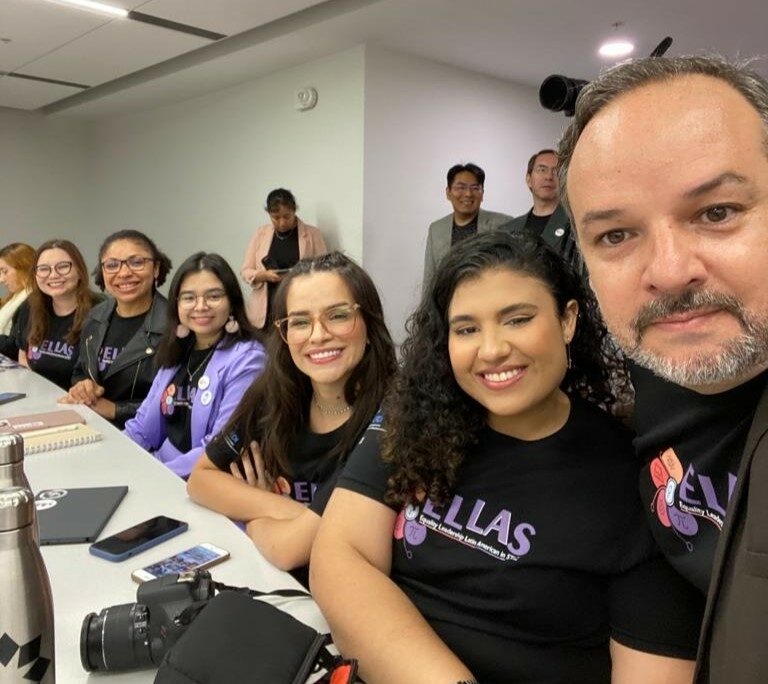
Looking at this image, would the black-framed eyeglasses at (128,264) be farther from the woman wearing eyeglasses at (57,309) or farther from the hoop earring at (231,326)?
the hoop earring at (231,326)

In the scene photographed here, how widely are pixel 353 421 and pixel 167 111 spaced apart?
18.9ft

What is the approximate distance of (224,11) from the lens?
12.2ft

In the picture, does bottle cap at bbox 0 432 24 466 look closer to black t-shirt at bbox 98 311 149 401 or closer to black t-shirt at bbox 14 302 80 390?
black t-shirt at bbox 98 311 149 401

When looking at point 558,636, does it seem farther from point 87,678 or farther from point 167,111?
point 167,111

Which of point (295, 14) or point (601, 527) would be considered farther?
point (295, 14)

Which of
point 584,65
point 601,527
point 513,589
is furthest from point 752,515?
point 584,65

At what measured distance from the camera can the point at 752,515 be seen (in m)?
0.73

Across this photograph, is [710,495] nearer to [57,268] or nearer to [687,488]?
[687,488]

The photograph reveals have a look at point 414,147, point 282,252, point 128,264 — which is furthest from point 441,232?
point 128,264

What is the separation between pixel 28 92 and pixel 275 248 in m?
3.33

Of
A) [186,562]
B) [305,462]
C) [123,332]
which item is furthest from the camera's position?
[123,332]

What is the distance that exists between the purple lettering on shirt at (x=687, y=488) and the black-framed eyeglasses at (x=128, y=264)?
2.45 meters

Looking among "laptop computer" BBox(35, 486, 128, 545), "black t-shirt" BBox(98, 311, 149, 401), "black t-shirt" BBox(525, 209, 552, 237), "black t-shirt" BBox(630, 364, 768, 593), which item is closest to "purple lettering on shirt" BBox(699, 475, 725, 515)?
"black t-shirt" BBox(630, 364, 768, 593)

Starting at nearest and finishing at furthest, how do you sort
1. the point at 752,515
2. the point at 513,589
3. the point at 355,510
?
the point at 752,515 < the point at 513,589 < the point at 355,510
